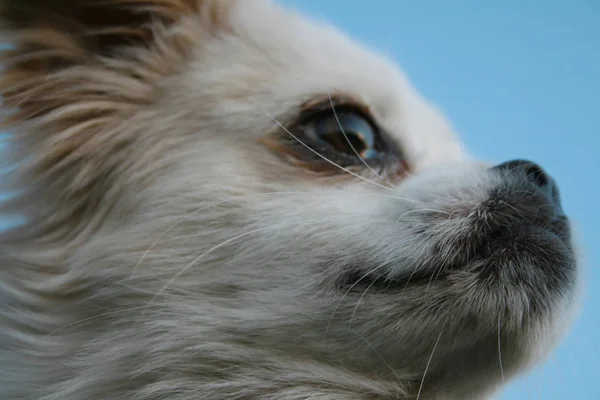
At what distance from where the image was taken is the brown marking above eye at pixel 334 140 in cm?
200

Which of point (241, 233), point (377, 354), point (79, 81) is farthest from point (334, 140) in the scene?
point (79, 81)

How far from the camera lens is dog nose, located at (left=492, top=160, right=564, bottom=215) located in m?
1.89

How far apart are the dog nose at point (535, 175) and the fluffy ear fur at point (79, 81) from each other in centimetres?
106

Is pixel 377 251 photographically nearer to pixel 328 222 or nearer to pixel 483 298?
pixel 328 222

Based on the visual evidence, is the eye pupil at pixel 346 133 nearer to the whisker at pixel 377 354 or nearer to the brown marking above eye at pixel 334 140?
the brown marking above eye at pixel 334 140

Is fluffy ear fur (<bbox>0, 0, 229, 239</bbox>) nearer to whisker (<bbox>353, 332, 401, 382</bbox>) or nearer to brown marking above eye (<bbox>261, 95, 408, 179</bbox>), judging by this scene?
brown marking above eye (<bbox>261, 95, 408, 179</bbox>)

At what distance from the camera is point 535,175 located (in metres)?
1.91

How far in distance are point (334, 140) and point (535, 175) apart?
1.88 feet

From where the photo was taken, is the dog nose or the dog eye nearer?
the dog nose

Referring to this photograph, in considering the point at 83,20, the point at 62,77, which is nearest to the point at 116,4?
the point at 83,20

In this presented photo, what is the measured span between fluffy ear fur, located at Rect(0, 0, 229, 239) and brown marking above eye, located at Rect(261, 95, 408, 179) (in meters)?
0.46

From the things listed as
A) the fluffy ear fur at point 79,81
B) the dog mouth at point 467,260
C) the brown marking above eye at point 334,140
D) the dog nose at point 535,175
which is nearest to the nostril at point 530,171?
the dog nose at point 535,175

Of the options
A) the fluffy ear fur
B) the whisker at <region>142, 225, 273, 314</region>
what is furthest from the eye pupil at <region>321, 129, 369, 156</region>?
the fluffy ear fur

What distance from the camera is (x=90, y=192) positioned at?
2.01 metres
